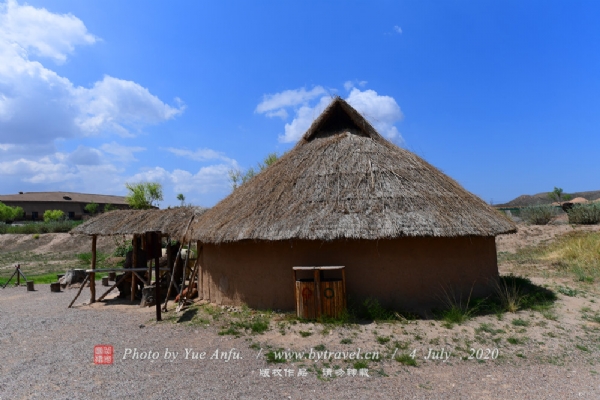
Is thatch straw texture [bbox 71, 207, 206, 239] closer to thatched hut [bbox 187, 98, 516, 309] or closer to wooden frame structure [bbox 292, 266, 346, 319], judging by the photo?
thatched hut [bbox 187, 98, 516, 309]

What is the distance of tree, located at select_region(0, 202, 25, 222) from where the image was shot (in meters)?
42.4

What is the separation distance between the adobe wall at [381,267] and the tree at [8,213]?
45.8 meters

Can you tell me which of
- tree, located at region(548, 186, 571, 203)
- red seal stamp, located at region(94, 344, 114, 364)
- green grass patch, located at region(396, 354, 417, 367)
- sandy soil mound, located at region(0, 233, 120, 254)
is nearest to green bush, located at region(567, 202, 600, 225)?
tree, located at region(548, 186, 571, 203)

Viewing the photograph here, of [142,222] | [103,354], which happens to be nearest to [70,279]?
[142,222]

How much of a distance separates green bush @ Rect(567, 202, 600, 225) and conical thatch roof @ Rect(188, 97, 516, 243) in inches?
634

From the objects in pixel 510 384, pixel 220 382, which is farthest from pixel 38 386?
pixel 510 384

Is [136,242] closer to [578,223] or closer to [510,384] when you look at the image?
[510,384]

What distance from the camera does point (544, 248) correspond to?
1773 cm

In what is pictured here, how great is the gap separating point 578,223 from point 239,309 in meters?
21.4

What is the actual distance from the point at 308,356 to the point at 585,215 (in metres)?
21.9

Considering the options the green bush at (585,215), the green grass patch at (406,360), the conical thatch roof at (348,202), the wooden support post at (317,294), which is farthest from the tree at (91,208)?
the green grass patch at (406,360)

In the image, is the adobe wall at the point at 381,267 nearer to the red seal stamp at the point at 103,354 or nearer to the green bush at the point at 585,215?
the red seal stamp at the point at 103,354

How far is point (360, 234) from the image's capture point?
7559 millimetres

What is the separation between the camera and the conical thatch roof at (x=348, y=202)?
7.81m
